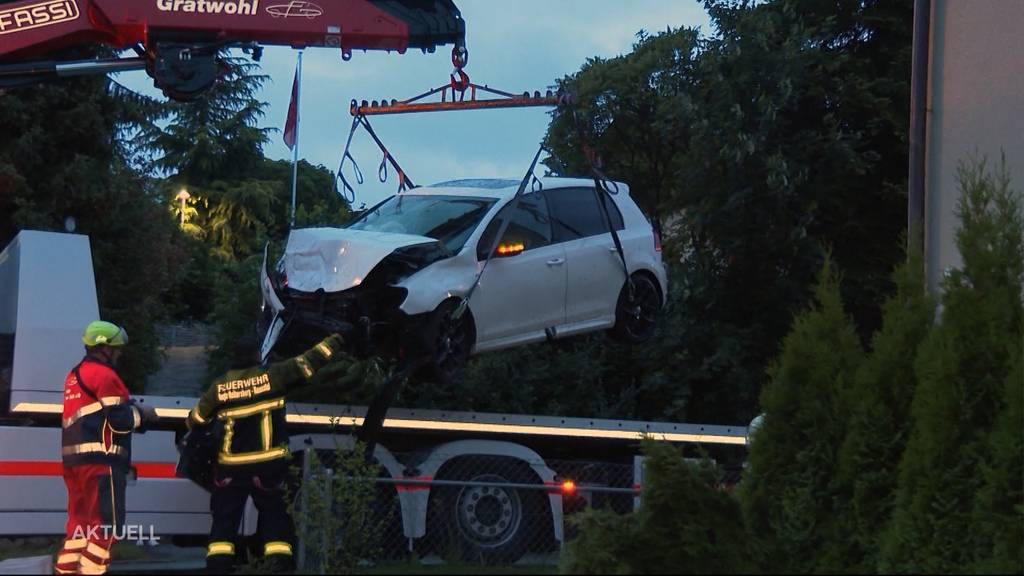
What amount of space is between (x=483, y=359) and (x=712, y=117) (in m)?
6.39

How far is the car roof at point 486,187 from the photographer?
11.5 metres

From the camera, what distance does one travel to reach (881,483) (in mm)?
7168

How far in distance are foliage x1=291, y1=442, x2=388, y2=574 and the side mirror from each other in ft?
7.29

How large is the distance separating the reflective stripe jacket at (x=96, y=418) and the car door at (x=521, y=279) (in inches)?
116

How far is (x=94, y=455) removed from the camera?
29.3 ft

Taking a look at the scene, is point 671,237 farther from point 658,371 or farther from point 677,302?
point 658,371

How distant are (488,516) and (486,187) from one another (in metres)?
2.79

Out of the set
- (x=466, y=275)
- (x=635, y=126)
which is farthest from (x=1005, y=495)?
(x=635, y=126)

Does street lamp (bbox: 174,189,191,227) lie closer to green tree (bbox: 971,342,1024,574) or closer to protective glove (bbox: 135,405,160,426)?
protective glove (bbox: 135,405,160,426)

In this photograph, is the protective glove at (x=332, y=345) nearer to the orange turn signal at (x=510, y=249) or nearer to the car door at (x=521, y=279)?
the car door at (x=521, y=279)

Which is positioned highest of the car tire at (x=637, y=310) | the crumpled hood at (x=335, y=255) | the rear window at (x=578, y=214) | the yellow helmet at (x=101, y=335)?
the rear window at (x=578, y=214)

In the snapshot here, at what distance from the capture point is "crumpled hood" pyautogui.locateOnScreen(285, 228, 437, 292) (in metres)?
10.1

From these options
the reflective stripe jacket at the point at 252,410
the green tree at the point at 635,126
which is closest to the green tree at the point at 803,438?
the reflective stripe jacket at the point at 252,410

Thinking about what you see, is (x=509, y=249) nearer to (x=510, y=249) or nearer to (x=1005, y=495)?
(x=510, y=249)
